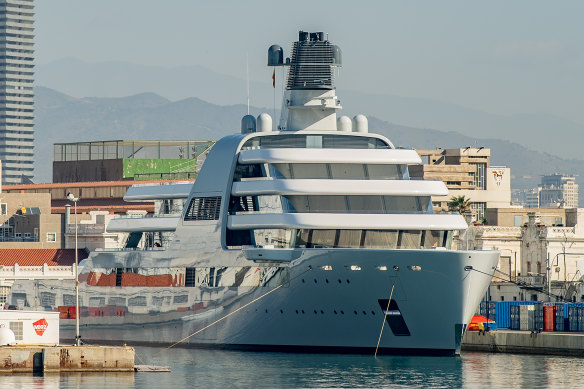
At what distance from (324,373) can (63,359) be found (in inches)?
396

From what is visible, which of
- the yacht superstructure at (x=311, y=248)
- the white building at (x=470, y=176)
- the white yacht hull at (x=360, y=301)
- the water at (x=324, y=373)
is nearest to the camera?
the water at (x=324, y=373)

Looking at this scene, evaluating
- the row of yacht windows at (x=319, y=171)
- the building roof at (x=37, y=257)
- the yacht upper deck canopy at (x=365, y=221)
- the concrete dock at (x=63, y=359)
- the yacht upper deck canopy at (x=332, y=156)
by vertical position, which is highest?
the yacht upper deck canopy at (x=332, y=156)

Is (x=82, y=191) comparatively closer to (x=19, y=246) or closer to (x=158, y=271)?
(x=19, y=246)

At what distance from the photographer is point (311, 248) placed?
2564 inches

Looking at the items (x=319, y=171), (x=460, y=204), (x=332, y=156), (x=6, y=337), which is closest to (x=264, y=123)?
(x=319, y=171)

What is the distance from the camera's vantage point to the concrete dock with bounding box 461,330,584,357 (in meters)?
70.9

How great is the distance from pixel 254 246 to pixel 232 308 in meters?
3.00

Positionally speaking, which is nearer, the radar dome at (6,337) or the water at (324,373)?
the water at (324,373)

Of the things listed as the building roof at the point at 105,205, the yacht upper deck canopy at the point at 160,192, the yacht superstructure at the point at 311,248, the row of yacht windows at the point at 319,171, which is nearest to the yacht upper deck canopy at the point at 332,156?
the yacht superstructure at the point at 311,248

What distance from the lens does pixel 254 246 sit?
67.2m

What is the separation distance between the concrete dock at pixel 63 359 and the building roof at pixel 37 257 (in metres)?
47.9

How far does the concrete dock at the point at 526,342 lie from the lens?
70875 mm

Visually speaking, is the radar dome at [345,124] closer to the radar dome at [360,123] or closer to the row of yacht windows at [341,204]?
the radar dome at [360,123]

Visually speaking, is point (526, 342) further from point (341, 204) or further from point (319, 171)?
point (319, 171)
